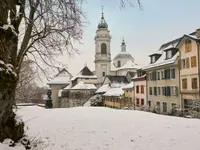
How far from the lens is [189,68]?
84.9ft

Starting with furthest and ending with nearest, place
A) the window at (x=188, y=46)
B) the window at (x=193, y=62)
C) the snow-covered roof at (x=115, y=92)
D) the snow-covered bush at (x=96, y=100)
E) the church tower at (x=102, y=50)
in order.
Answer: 1. the church tower at (x=102, y=50)
2. the snow-covered bush at (x=96, y=100)
3. the snow-covered roof at (x=115, y=92)
4. the window at (x=188, y=46)
5. the window at (x=193, y=62)

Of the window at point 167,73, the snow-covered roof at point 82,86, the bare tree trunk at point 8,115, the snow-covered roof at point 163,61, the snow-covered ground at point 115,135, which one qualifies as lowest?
the snow-covered ground at point 115,135

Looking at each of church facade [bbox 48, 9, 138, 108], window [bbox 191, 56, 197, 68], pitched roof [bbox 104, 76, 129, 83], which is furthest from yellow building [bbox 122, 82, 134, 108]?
window [bbox 191, 56, 197, 68]

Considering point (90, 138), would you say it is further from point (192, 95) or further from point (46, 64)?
point (192, 95)

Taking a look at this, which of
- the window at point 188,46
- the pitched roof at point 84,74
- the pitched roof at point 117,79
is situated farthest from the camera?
the pitched roof at point 84,74

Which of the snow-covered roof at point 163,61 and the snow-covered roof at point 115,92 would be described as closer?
the snow-covered roof at point 163,61

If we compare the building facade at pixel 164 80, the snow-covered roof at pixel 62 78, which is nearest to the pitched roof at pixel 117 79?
the snow-covered roof at pixel 62 78

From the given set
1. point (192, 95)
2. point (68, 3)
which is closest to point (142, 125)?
point (68, 3)

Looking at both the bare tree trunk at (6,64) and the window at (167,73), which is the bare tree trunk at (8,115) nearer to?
the bare tree trunk at (6,64)

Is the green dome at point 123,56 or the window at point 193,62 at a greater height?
the green dome at point 123,56

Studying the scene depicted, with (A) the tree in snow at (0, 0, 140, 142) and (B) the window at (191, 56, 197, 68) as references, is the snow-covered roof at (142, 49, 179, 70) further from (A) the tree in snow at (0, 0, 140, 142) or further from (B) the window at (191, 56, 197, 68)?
(A) the tree in snow at (0, 0, 140, 142)

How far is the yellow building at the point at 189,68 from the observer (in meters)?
24.5

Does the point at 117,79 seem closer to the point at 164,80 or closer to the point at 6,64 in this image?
the point at 164,80

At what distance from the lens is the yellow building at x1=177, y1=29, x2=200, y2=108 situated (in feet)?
80.2
